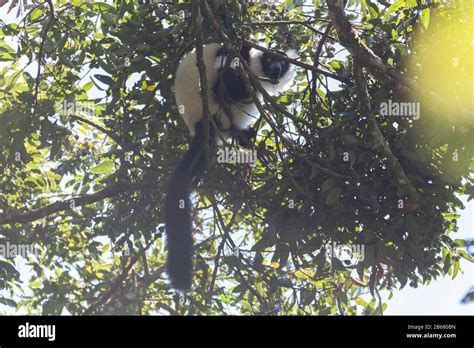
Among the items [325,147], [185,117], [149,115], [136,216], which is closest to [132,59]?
[149,115]

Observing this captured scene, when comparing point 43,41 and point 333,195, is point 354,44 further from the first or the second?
point 43,41

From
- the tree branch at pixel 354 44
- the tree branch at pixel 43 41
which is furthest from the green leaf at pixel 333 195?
the tree branch at pixel 43 41

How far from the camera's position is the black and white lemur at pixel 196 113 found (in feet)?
12.7

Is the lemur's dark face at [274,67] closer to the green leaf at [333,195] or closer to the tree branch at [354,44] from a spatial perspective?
the tree branch at [354,44]

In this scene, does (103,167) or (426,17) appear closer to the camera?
(426,17)

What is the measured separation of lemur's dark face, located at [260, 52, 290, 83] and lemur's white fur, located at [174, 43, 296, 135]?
0.05 metres

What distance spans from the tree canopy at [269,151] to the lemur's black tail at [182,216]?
0.16m

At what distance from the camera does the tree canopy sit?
3.50 m

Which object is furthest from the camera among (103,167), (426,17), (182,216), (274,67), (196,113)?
(274,67)

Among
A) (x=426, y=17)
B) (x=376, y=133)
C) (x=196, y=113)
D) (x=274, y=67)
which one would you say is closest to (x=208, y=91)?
(x=196, y=113)

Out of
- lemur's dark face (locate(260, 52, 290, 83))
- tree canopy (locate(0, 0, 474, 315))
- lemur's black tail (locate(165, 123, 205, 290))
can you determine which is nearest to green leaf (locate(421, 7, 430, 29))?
tree canopy (locate(0, 0, 474, 315))

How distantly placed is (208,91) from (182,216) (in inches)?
47.3

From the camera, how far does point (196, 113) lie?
4.69 meters

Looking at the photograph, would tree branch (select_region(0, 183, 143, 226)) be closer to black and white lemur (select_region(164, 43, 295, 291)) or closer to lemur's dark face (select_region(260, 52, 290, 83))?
black and white lemur (select_region(164, 43, 295, 291))
